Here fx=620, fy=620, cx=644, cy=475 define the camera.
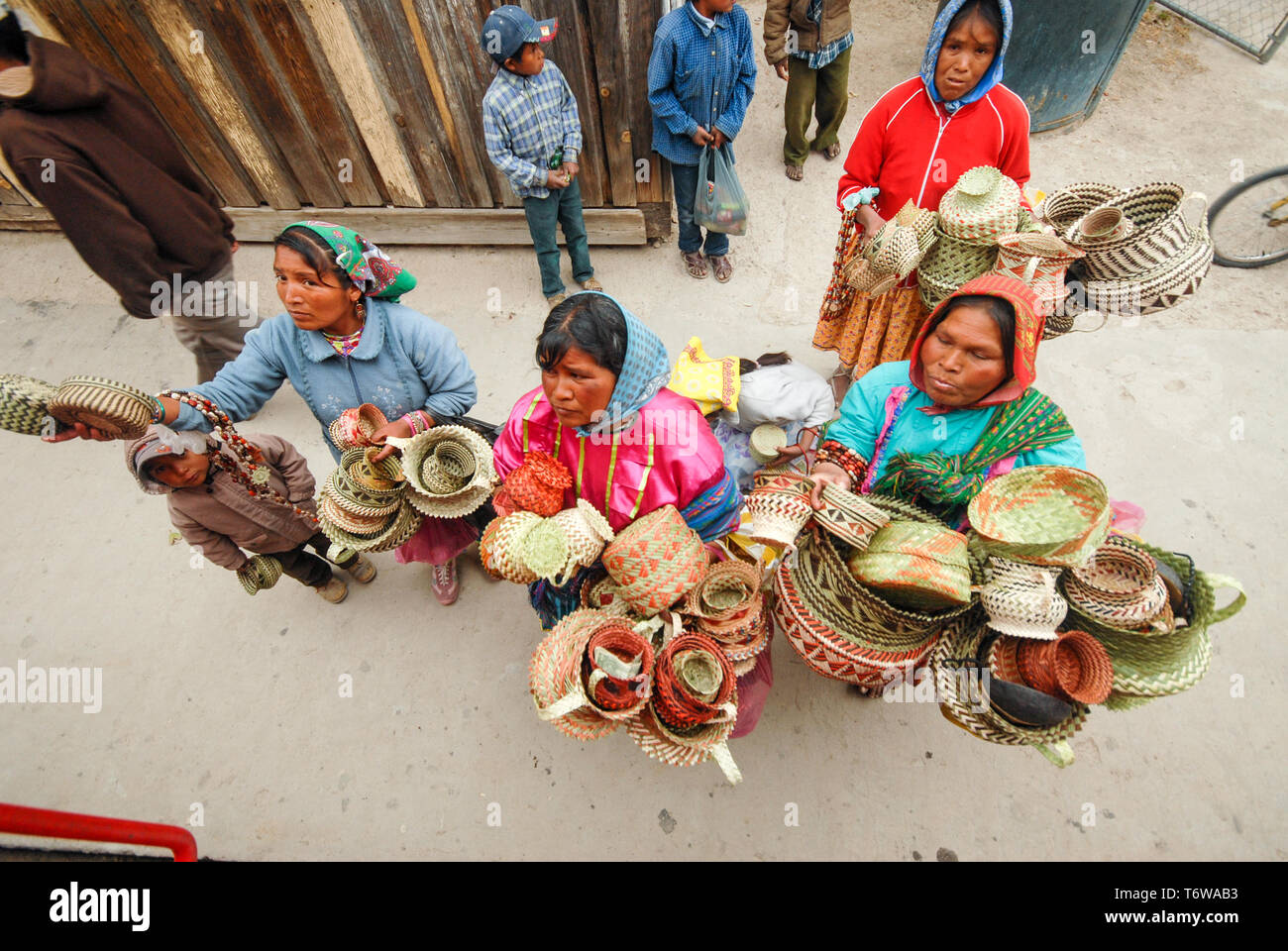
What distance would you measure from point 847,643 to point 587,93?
12.3ft

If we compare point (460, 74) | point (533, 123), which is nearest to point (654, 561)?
point (533, 123)

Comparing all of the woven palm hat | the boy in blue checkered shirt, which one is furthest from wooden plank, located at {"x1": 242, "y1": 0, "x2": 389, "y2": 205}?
the woven palm hat

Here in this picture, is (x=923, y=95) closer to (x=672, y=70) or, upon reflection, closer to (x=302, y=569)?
(x=672, y=70)

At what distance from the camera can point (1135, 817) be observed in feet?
8.07

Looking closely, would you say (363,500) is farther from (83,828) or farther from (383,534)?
(83,828)

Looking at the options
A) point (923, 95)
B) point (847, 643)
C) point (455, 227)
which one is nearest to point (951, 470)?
point (847, 643)

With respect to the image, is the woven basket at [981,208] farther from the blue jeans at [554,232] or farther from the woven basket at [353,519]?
the blue jeans at [554,232]

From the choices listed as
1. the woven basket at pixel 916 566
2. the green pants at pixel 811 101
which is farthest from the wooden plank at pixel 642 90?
the woven basket at pixel 916 566

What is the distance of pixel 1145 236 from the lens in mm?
1949

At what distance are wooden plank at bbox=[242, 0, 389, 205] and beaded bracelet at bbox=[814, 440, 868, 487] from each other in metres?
4.05

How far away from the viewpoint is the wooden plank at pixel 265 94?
Answer: 375 cm

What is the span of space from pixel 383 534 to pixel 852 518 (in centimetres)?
153

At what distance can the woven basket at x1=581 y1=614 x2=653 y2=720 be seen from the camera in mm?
1578

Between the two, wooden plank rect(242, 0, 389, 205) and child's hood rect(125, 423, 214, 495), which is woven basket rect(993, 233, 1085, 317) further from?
wooden plank rect(242, 0, 389, 205)
